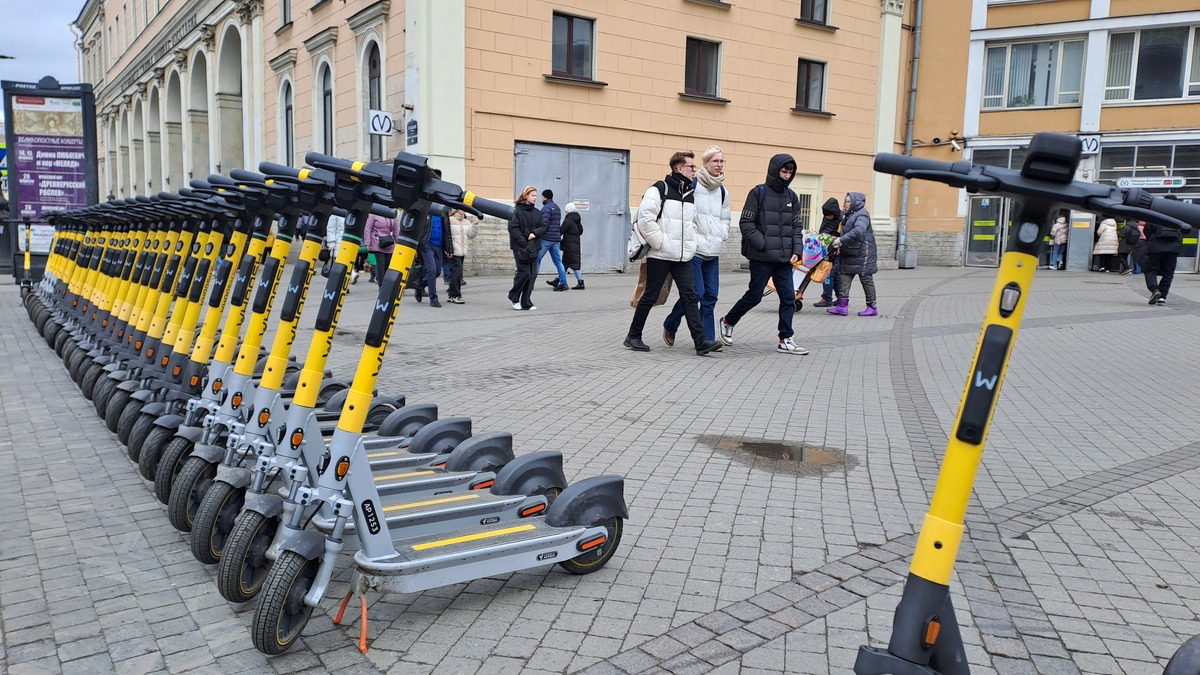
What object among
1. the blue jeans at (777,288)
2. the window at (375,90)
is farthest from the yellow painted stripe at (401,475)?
the window at (375,90)

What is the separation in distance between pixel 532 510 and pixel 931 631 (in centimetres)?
190

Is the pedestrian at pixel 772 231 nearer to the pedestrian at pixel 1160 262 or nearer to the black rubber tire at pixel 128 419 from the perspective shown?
the black rubber tire at pixel 128 419

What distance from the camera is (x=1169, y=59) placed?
83.8ft

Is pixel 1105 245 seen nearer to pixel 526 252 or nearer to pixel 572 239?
pixel 572 239

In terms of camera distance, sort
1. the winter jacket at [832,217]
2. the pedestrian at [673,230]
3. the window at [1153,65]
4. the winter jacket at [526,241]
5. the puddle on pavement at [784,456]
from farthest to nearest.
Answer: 1. the window at [1153,65]
2. the winter jacket at [832,217]
3. the winter jacket at [526,241]
4. the pedestrian at [673,230]
5. the puddle on pavement at [784,456]

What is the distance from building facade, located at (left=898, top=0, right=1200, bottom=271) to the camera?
25.3 metres

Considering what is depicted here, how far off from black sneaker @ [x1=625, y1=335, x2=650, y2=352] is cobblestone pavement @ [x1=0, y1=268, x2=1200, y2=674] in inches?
15.4

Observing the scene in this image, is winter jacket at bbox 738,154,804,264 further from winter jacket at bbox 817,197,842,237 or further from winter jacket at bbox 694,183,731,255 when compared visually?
winter jacket at bbox 817,197,842,237

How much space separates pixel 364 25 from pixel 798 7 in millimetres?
11199

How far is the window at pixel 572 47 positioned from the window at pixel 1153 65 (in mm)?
15495

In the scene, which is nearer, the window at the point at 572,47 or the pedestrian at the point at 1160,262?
the pedestrian at the point at 1160,262

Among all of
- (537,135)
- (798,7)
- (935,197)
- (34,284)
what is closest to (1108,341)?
(537,135)

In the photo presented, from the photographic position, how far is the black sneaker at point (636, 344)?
9336 millimetres

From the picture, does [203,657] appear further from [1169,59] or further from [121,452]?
[1169,59]
